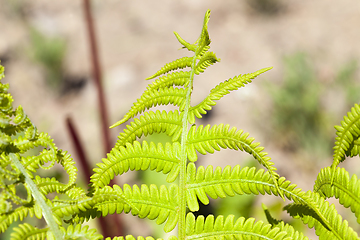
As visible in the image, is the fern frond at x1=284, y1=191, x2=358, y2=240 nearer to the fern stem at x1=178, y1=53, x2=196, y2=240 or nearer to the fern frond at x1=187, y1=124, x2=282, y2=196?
the fern frond at x1=187, y1=124, x2=282, y2=196

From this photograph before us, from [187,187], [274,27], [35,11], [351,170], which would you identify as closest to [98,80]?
[187,187]

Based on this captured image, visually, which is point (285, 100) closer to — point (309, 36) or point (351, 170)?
point (351, 170)

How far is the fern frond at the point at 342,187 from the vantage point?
21.0 inches

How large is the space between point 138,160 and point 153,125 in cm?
8

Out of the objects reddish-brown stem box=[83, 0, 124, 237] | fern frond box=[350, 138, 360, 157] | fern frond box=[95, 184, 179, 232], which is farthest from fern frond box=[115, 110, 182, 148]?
reddish-brown stem box=[83, 0, 124, 237]

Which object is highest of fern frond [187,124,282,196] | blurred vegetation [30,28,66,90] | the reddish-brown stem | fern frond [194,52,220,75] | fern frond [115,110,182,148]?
blurred vegetation [30,28,66,90]

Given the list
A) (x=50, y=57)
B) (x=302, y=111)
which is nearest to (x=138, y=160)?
A: (x=302, y=111)

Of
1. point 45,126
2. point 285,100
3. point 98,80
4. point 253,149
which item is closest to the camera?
point 253,149

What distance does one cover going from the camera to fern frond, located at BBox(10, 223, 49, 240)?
1.56 ft

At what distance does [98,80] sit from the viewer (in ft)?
5.16

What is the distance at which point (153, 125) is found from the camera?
65 centimetres

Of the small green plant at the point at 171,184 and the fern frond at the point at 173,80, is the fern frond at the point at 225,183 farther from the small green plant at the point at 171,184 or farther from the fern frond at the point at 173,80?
the fern frond at the point at 173,80

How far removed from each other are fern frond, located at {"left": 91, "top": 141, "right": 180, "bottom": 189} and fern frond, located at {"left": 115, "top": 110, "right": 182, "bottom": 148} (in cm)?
3

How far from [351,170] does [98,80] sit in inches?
84.2
